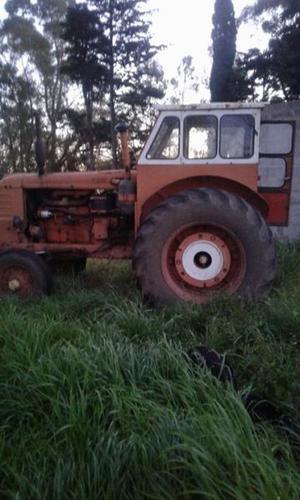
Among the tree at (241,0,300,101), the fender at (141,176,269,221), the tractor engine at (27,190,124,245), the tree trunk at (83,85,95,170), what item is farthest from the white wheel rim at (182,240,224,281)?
the tree trunk at (83,85,95,170)

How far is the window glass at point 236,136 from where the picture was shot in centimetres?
491

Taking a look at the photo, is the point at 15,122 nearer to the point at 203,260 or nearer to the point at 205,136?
the point at 205,136

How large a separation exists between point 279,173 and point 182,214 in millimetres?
1775

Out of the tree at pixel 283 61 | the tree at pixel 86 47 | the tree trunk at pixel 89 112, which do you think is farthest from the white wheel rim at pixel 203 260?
the tree trunk at pixel 89 112

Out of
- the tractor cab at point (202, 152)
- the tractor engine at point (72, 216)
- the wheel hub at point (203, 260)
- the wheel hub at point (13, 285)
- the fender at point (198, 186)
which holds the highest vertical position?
the tractor cab at point (202, 152)

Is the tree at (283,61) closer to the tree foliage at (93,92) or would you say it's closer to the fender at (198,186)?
the tree foliage at (93,92)

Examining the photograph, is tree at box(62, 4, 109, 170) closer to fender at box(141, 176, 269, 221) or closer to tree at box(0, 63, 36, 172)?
tree at box(0, 63, 36, 172)

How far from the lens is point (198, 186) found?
199 inches

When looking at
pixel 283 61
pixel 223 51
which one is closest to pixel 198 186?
pixel 283 61

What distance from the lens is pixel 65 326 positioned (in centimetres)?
362

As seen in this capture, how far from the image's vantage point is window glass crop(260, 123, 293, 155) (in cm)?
569

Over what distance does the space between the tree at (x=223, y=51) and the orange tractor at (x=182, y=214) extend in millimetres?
12394

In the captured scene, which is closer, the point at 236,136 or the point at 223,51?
the point at 236,136

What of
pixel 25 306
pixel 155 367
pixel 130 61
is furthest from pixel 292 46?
pixel 155 367
